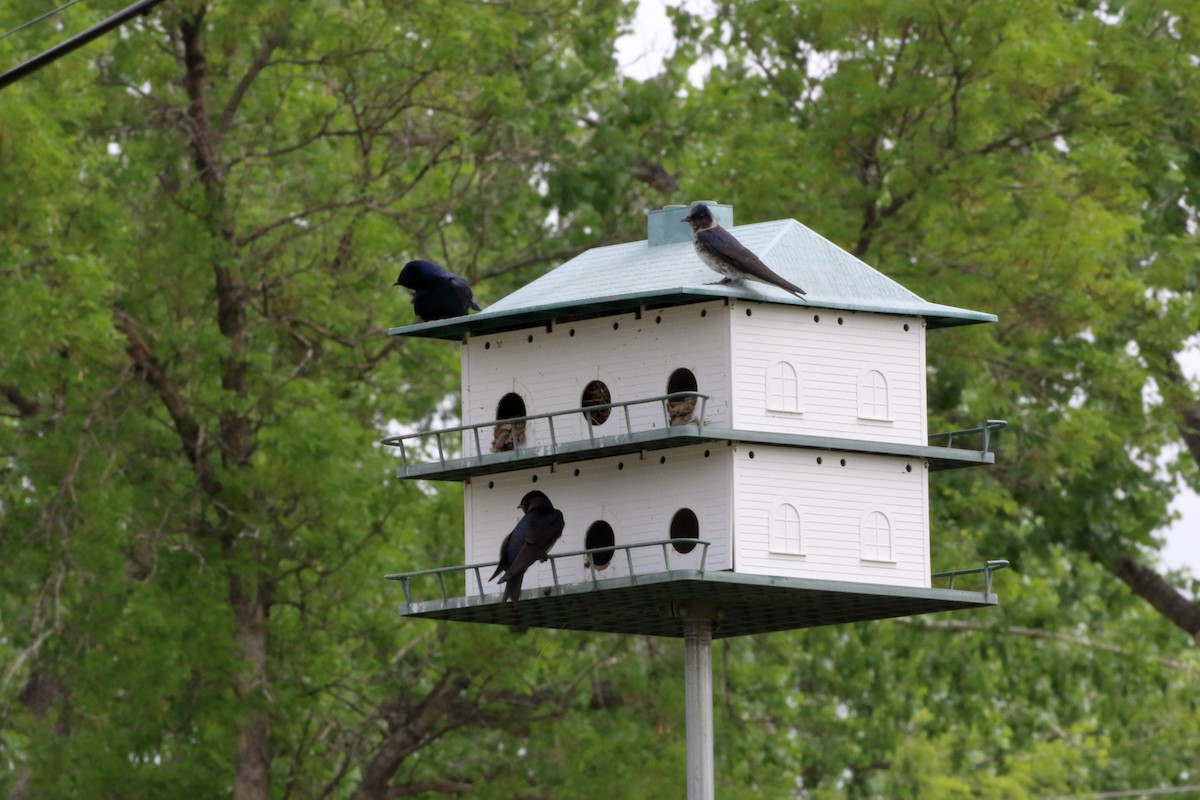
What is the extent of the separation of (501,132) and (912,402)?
734 centimetres

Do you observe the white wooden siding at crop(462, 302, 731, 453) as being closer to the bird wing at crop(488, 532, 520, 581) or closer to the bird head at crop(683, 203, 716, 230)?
the bird head at crop(683, 203, 716, 230)

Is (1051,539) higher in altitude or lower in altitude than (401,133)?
lower

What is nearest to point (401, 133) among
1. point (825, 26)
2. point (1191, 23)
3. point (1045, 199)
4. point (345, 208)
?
point (345, 208)

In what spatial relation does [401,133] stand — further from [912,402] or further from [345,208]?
[912,402]

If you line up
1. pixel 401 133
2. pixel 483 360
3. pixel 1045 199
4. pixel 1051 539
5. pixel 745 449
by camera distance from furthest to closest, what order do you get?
pixel 1051 539 → pixel 401 133 → pixel 1045 199 → pixel 483 360 → pixel 745 449

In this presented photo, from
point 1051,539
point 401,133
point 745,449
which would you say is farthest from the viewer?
point 1051,539

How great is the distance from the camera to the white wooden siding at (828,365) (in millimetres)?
9648

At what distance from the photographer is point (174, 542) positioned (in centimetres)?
1589

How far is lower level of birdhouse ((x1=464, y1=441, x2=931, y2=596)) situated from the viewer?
9.52 m

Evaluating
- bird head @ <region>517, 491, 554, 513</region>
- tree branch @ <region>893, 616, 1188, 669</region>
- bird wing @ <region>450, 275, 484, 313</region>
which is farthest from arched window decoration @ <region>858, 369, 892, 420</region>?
tree branch @ <region>893, 616, 1188, 669</region>

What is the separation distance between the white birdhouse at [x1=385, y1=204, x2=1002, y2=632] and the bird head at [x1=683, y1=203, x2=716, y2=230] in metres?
0.24

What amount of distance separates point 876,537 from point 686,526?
2.58 ft

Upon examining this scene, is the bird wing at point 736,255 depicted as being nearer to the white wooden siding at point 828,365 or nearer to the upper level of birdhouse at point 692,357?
the upper level of birdhouse at point 692,357

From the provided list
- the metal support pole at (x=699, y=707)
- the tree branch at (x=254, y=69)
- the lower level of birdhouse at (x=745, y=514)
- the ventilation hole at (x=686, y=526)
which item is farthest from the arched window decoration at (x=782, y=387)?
the tree branch at (x=254, y=69)
